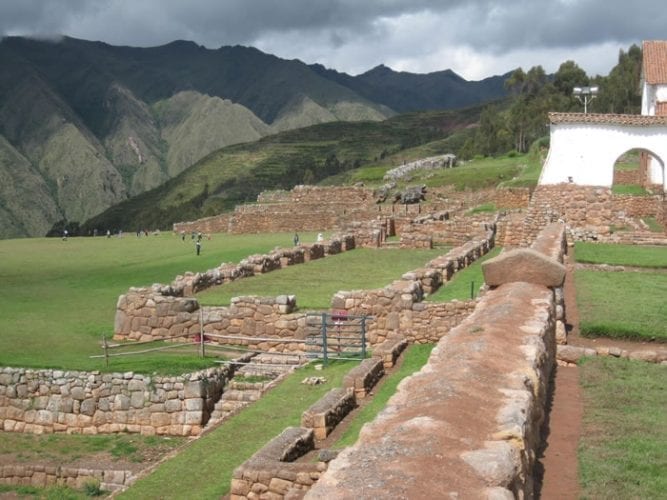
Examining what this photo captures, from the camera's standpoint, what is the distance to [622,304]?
1703 centimetres

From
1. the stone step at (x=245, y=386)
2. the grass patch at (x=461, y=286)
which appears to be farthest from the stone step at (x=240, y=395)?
the grass patch at (x=461, y=286)

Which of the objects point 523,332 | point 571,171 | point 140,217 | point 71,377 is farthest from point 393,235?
point 140,217

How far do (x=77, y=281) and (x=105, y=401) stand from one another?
43.6 ft

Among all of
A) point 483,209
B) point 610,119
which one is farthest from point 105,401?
point 483,209

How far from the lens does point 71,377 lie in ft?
50.2

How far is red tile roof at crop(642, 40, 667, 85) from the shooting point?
4719 centimetres

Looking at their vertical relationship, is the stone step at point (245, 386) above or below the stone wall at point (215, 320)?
below

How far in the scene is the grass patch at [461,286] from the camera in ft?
63.8

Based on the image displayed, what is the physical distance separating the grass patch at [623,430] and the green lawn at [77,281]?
28.8 feet

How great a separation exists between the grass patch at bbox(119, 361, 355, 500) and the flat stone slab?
3420mm

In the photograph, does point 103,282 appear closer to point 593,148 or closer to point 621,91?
point 593,148

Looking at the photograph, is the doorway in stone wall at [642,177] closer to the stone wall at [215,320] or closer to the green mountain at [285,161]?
the stone wall at [215,320]

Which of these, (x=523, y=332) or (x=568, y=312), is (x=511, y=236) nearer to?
(x=568, y=312)

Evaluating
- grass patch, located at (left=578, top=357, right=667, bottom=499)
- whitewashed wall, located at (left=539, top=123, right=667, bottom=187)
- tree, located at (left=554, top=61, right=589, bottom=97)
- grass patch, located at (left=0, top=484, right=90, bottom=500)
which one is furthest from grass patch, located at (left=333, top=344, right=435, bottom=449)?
tree, located at (left=554, top=61, right=589, bottom=97)
